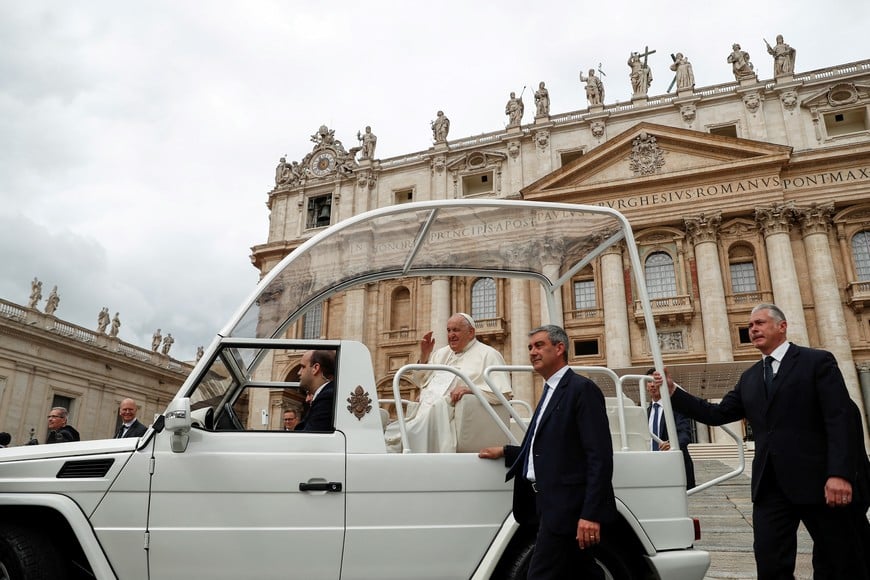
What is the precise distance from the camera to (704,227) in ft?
85.1

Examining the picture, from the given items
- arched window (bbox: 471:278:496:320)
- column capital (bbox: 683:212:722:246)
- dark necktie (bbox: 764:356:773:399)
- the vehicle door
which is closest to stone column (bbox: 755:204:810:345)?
column capital (bbox: 683:212:722:246)

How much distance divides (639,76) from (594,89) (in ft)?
7.60

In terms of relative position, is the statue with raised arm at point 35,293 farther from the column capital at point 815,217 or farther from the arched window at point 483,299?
the column capital at point 815,217

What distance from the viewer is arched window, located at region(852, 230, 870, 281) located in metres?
24.5

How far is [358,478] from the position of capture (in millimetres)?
3293

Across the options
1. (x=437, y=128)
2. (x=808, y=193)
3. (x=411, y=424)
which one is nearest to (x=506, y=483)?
(x=411, y=424)

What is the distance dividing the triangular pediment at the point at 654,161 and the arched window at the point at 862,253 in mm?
4495

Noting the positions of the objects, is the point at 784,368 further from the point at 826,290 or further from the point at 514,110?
the point at 514,110

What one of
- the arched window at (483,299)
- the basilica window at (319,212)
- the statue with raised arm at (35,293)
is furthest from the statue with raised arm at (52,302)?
the arched window at (483,299)

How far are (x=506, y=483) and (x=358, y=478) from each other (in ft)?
2.88

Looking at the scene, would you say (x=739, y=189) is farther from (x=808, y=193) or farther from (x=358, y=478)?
(x=358, y=478)

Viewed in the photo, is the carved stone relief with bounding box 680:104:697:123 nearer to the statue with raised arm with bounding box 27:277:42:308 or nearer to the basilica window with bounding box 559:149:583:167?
the basilica window with bounding box 559:149:583:167

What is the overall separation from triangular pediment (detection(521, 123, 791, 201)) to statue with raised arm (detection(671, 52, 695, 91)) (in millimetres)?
3641

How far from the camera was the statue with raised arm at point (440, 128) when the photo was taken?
3322cm
